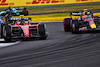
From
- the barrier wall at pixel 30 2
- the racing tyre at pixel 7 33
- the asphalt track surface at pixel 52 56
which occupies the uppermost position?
the barrier wall at pixel 30 2

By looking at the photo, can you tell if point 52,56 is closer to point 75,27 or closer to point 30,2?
point 75,27

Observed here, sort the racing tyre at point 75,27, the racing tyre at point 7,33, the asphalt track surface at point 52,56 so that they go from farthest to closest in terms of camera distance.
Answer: the racing tyre at point 75,27 < the racing tyre at point 7,33 < the asphalt track surface at point 52,56

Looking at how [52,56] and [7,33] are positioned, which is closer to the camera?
[52,56]

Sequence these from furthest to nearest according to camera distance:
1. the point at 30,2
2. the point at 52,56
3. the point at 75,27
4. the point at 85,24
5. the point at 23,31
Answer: the point at 30,2 < the point at 85,24 < the point at 75,27 < the point at 23,31 < the point at 52,56

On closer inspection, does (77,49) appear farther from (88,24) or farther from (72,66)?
(88,24)

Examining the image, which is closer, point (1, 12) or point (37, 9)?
point (1, 12)

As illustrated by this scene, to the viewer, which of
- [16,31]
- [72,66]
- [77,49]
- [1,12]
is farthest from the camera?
[1,12]

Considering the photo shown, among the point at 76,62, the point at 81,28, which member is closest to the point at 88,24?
the point at 81,28

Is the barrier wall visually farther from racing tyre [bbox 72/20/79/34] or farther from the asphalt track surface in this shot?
the asphalt track surface

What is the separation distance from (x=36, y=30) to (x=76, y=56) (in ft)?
16.5

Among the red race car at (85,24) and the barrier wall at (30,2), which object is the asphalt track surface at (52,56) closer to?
the red race car at (85,24)

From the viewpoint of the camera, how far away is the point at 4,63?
7.55 meters

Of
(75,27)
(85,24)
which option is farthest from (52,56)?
(85,24)

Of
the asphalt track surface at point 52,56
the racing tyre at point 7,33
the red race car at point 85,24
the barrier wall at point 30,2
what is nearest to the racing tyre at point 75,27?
the red race car at point 85,24
